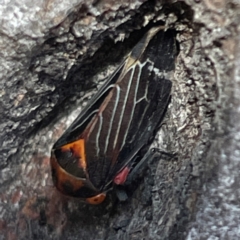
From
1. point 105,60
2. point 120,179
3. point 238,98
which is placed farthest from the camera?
point 120,179

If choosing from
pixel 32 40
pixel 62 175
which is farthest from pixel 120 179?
pixel 32 40

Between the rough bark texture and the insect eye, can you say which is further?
the insect eye

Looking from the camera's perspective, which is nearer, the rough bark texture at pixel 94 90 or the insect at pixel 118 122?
the rough bark texture at pixel 94 90

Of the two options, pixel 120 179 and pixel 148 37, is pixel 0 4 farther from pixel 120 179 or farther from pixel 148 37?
pixel 120 179

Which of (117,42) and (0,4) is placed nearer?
(0,4)
